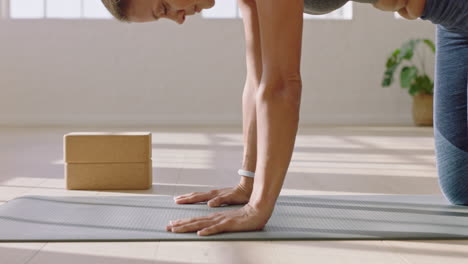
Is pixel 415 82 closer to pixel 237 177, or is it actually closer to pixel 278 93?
pixel 237 177

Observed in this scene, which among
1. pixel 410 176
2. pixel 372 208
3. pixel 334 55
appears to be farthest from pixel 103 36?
pixel 372 208

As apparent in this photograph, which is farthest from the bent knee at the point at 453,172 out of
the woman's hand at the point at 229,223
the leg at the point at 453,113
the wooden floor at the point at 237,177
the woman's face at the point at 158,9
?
the woman's face at the point at 158,9

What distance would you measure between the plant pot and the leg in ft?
15.8

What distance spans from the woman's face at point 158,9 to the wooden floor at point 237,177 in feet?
1.94

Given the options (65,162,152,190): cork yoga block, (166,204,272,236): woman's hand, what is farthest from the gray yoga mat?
(65,162,152,190): cork yoga block

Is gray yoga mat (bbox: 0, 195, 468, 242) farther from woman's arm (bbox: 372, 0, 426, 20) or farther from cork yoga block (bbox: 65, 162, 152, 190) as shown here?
woman's arm (bbox: 372, 0, 426, 20)

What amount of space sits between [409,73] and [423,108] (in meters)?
0.42

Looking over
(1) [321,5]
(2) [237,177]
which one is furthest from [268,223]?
(2) [237,177]

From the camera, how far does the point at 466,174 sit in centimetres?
193

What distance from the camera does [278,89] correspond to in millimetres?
1471

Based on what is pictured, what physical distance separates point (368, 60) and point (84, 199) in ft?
17.9

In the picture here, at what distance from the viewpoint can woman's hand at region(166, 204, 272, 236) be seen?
1518 millimetres

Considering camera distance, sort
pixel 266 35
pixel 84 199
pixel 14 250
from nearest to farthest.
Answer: pixel 14 250, pixel 266 35, pixel 84 199

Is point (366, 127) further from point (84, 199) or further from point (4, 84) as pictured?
point (84, 199)
